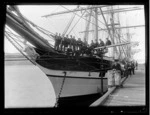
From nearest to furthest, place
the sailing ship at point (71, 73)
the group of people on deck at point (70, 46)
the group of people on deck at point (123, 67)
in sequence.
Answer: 1. the sailing ship at point (71, 73)
2. the group of people on deck at point (70, 46)
3. the group of people on deck at point (123, 67)

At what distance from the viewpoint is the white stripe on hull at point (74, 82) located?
6.50 m

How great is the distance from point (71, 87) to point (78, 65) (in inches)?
29.5


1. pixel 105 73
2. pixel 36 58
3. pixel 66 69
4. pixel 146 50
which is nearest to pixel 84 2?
pixel 146 50

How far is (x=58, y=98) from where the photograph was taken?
20.2ft

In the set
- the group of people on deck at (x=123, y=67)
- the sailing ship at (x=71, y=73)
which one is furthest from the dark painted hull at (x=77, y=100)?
the group of people on deck at (x=123, y=67)

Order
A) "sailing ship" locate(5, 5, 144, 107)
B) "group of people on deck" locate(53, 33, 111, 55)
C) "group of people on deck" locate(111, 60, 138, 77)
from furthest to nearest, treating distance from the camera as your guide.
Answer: "group of people on deck" locate(111, 60, 138, 77) → "group of people on deck" locate(53, 33, 111, 55) → "sailing ship" locate(5, 5, 144, 107)

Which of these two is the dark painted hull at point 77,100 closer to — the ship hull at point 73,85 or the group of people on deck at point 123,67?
the ship hull at point 73,85

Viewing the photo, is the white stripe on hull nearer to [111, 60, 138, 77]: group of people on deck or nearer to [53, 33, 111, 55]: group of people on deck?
[53, 33, 111, 55]: group of people on deck

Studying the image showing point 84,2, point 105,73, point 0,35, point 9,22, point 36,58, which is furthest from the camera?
point 105,73

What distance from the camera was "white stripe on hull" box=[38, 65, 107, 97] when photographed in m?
6.50

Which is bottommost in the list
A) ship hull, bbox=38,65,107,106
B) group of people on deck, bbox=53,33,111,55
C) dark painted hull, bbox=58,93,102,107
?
dark painted hull, bbox=58,93,102,107

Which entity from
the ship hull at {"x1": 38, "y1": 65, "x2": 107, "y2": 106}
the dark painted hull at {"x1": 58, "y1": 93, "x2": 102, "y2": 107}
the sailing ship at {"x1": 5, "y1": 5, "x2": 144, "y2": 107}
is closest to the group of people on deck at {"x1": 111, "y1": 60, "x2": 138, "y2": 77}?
the sailing ship at {"x1": 5, "y1": 5, "x2": 144, "y2": 107}

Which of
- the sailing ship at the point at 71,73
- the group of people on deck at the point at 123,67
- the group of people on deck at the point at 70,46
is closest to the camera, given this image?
the sailing ship at the point at 71,73

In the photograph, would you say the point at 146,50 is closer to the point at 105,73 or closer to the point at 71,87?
the point at 71,87
